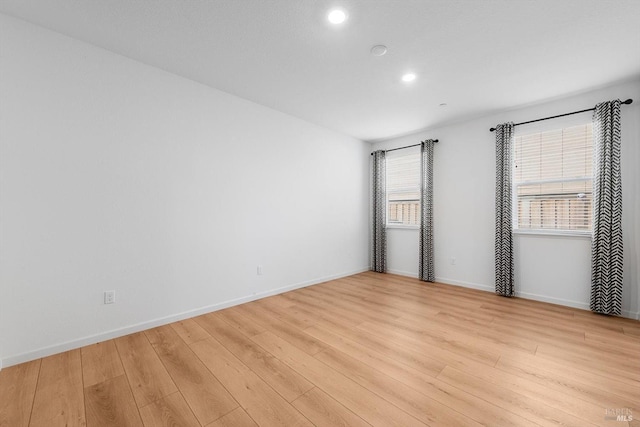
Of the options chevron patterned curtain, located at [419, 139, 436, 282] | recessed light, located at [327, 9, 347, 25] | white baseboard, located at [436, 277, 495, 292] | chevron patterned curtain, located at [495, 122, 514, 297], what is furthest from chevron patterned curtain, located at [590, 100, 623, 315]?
recessed light, located at [327, 9, 347, 25]

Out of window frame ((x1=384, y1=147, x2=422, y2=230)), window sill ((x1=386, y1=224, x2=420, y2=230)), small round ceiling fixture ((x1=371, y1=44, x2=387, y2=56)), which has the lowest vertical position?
window sill ((x1=386, y1=224, x2=420, y2=230))

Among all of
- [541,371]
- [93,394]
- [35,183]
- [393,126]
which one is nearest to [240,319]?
[93,394]

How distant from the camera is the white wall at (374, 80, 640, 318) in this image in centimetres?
294

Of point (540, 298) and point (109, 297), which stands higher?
point (109, 297)

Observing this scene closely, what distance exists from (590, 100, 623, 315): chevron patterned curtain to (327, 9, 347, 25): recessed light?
331 centimetres

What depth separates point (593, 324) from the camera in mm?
2758

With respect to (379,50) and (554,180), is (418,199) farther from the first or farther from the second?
(379,50)

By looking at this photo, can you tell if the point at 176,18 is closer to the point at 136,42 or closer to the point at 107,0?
the point at 107,0

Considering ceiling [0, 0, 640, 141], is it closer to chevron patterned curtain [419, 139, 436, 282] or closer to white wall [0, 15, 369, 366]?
white wall [0, 15, 369, 366]

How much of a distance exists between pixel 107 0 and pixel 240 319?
2.95 metres

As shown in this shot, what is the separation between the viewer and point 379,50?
2.35 metres

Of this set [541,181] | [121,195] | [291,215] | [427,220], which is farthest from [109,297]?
[541,181]

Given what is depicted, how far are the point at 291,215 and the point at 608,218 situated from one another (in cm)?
389

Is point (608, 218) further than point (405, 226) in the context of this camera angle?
No
